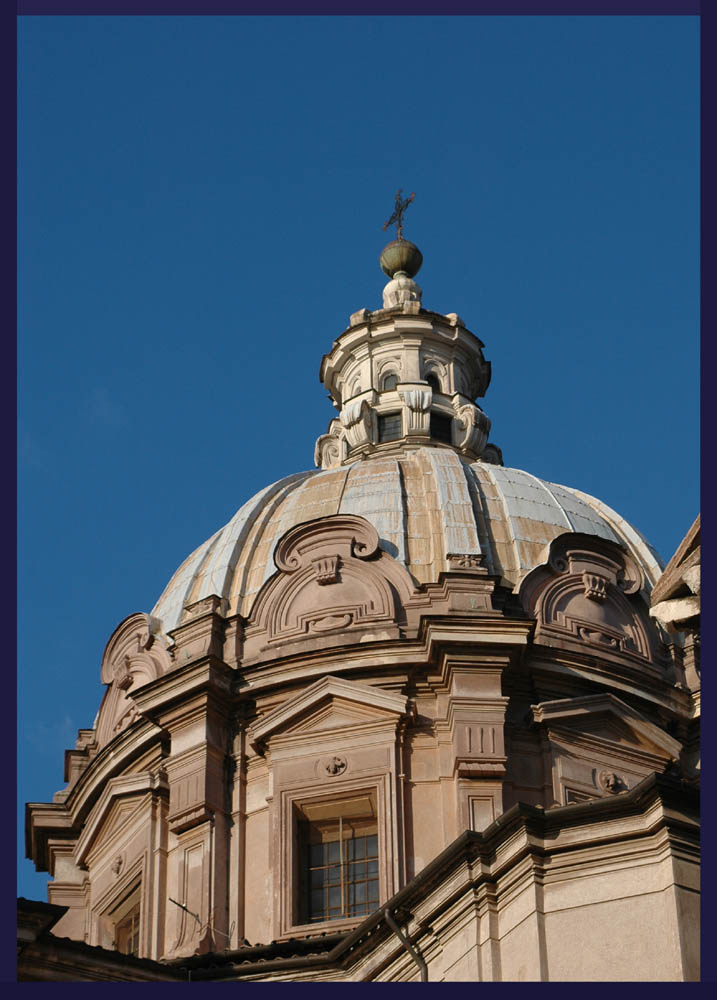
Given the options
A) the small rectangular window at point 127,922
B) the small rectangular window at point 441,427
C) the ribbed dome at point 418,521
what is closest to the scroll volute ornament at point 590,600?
the ribbed dome at point 418,521

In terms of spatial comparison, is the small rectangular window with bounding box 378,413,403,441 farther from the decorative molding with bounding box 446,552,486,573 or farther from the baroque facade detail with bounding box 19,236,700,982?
the decorative molding with bounding box 446,552,486,573

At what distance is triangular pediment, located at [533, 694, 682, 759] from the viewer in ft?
123

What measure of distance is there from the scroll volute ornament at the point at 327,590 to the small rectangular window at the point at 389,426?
760 centimetres

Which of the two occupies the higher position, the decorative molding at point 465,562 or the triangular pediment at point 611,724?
the decorative molding at point 465,562

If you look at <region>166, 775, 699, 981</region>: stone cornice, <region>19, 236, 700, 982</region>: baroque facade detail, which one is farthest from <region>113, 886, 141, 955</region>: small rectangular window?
<region>166, 775, 699, 981</region>: stone cornice

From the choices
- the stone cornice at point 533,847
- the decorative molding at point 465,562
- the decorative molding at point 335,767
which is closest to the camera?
the stone cornice at point 533,847

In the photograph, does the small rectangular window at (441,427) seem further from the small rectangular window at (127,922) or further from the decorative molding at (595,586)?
the small rectangular window at (127,922)

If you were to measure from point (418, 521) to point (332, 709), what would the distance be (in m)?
5.72

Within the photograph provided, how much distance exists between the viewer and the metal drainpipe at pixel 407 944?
88.6ft

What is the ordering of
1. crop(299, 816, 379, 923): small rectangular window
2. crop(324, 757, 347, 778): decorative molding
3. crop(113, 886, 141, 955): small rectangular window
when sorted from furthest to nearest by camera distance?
crop(113, 886, 141, 955): small rectangular window, crop(324, 757, 347, 778): decorative molding, crop(299, 816, 379, 923): small rectangular window

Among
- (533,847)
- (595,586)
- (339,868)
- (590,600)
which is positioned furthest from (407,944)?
(595,586)

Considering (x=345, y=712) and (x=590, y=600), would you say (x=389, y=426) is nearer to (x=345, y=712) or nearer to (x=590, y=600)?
(x=590, y=600)

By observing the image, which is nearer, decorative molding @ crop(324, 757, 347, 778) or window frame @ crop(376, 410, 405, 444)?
decorative molding @ crop(324, 757, 347, 778)

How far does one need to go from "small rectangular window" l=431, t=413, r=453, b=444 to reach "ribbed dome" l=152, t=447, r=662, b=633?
10.6ft
